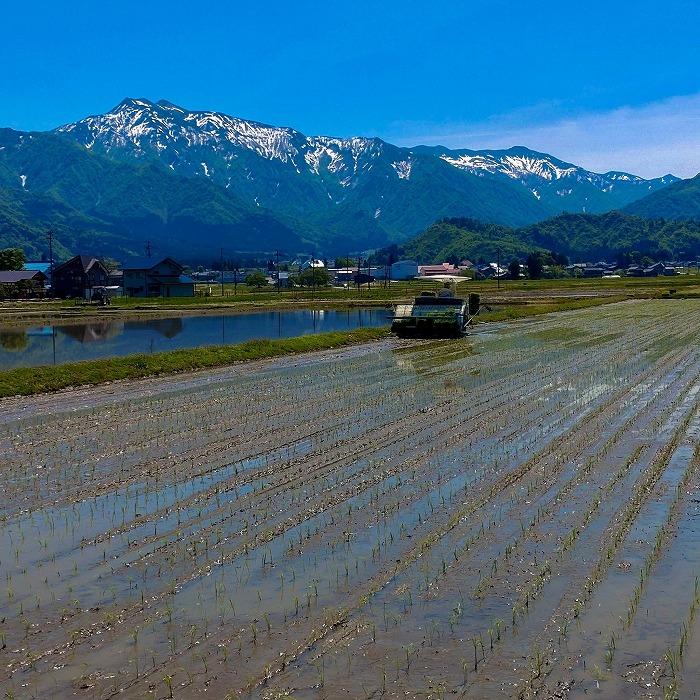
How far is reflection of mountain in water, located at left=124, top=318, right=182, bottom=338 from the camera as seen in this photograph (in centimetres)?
4112

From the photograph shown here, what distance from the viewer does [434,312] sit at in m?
36.7

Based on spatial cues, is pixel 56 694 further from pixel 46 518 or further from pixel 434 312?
pixel 434 312

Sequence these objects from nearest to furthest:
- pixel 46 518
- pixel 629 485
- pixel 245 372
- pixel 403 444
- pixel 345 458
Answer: pixel 46 518 → pixel 629 485 → pixel 345 458 → pixel 403 444 → pixel 245 372

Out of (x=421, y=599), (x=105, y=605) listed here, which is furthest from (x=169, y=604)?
(x=421, y=599)

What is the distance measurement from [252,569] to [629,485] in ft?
17.4

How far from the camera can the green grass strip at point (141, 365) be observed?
1994 cm

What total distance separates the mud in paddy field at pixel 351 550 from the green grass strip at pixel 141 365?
2877 mm

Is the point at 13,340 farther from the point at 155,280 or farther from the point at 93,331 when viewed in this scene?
the point at 155,280

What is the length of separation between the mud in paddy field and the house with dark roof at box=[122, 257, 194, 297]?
71285 millimetres

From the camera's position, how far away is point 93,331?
41438 mm

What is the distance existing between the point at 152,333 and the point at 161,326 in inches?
195

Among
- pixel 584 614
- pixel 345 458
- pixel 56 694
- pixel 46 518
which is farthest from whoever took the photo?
pixel 345 458

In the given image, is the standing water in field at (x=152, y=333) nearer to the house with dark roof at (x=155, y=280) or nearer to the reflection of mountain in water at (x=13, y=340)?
the reflection of mountain in water at (x=13, y=340)

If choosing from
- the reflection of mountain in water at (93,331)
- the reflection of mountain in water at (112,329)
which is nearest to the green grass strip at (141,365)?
the reflection of mountain in water at (112,329)
